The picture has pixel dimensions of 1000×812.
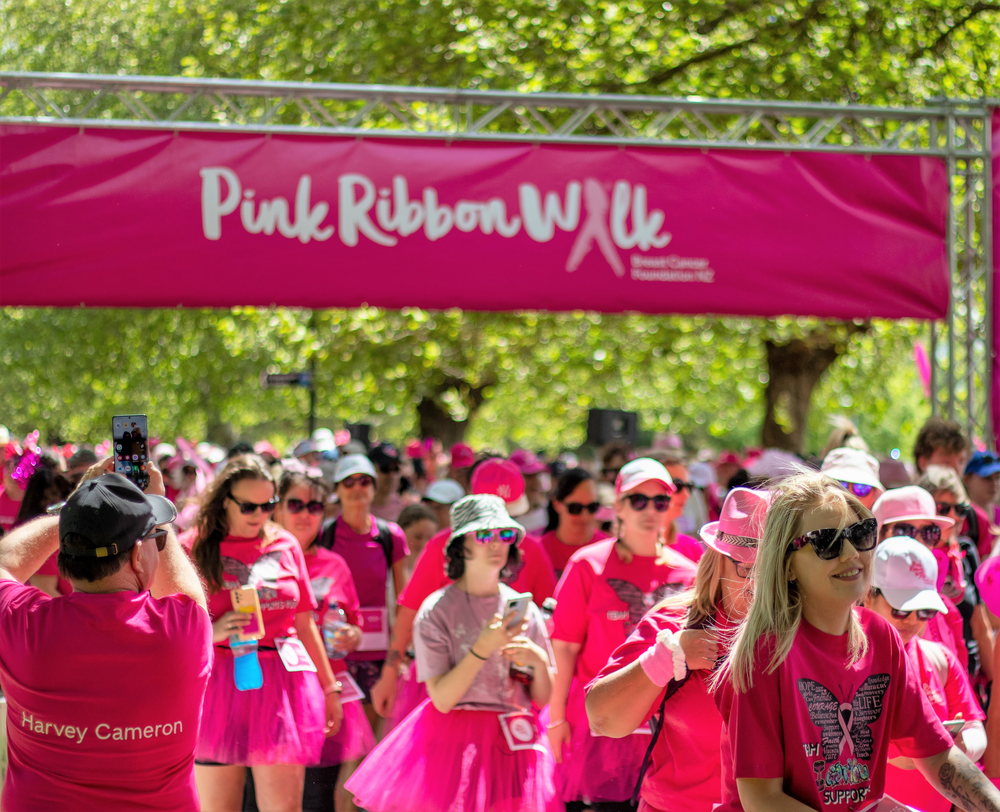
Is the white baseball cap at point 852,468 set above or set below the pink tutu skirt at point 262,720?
above

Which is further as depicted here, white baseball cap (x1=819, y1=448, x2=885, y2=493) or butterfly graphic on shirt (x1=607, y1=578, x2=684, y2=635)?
white baseball cap (x1=819, y1=448, x2=885, y2=493)

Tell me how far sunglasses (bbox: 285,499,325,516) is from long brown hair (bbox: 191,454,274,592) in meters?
0.76

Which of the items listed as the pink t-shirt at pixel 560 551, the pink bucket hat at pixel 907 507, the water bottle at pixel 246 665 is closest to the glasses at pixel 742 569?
the pink bucket hat at pixel 907 507

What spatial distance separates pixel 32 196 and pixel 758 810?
22.7ft

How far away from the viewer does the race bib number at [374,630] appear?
6215 mm

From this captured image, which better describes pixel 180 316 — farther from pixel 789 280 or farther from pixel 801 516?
pixel 801 516

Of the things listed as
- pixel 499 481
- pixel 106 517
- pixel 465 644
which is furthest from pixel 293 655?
pixel 106 517

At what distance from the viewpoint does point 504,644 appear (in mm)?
4172

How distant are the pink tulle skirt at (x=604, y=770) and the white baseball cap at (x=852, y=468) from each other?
165cm

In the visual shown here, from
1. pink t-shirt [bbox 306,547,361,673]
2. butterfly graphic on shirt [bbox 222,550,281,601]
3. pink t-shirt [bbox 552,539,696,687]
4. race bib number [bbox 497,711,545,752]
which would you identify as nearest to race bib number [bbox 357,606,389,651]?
pink t-shirt [bbox 306,547,361,673]

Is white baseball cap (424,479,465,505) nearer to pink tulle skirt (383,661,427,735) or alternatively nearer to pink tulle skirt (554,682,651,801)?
pink tulle skirt (383,661,427,735)

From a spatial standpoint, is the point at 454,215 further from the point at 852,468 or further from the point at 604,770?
the point at 604,770

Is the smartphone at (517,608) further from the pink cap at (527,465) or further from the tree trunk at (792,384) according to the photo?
the tree trunk at (792,384)

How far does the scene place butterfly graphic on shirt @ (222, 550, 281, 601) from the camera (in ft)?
16.0
